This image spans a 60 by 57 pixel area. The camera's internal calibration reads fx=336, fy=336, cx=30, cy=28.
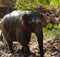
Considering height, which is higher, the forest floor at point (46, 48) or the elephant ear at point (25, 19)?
the elephant ear at point (25, 19)

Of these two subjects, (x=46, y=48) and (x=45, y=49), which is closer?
(x=45, y=49)

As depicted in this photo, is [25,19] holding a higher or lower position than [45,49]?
higher

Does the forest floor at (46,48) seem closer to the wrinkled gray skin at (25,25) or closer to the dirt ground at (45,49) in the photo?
the dirt ground at (45,49)

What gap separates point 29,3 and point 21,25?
9.06 ft

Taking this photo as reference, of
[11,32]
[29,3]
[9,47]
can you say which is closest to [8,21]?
[11,32]

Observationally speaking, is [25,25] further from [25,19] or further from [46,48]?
[46,48]

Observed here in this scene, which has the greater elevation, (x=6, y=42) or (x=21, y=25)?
(x=21, y=25)

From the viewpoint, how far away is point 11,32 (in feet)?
28.2

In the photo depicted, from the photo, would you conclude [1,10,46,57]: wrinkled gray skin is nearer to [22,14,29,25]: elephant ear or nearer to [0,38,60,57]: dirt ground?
[22,14,29,25]: elephant ear

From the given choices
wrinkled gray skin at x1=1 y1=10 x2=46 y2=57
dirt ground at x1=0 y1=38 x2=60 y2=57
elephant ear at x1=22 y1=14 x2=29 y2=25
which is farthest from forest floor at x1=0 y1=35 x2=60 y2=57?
elephant ear at x1=22 y1=14 x2=29 y2=25

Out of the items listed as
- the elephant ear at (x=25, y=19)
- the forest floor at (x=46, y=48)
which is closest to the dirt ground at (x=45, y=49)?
the forest floor at (x=46, y=48)

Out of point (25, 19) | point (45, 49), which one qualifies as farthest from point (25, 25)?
point (45, 49)

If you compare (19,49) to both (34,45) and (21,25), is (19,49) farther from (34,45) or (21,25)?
(21,25)

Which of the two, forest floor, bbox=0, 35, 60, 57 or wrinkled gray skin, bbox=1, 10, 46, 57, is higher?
wrinkled gray skin, bbox=1, 10, 46, 57
